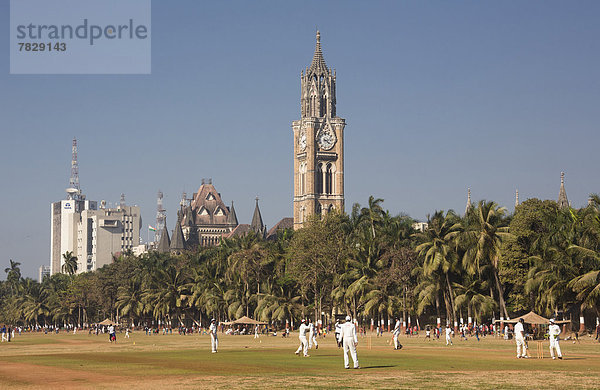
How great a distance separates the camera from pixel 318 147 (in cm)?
A: 18788

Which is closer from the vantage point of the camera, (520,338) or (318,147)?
(520,338)

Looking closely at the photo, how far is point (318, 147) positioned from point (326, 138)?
272cm

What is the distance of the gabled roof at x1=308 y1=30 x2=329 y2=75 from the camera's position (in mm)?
192000

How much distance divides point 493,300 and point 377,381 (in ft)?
196

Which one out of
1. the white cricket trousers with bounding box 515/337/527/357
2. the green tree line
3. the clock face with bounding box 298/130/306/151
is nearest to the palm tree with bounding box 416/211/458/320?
the green tree line

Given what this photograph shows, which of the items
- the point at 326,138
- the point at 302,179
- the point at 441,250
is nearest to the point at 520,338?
the point at 441,250

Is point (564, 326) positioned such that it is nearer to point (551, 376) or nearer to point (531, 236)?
point (531, 236)

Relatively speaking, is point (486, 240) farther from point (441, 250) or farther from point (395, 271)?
point (395, 271)

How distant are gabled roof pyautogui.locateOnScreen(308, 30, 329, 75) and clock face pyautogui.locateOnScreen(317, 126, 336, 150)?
1326 centimetres

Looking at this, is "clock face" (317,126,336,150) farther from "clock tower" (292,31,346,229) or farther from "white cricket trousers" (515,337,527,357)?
"white cricket trousers" (515,337,527,357)

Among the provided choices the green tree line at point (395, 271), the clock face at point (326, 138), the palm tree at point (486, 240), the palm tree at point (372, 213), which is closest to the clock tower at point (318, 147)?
the clock face at point (326, 138)

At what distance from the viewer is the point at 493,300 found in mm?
86062

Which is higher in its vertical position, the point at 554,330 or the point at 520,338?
the point at 554,330

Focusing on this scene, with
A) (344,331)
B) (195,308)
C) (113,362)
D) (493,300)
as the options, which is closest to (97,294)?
(195,308)
